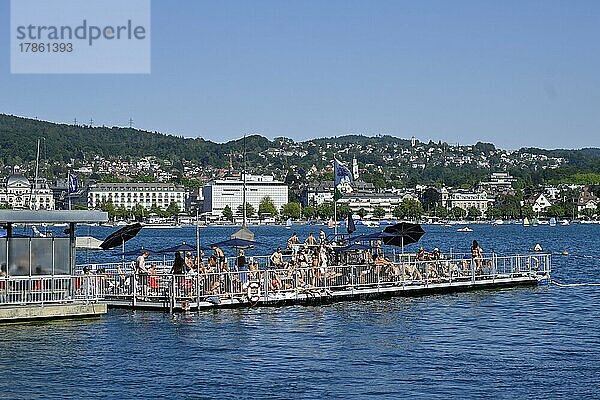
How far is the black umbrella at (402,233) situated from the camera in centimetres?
4025

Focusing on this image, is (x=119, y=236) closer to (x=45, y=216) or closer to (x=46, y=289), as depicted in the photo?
(x=45, y=216)

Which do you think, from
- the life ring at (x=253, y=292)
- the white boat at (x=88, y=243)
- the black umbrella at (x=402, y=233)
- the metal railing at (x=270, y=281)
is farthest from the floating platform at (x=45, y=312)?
the white boat at (x=88, y=243)

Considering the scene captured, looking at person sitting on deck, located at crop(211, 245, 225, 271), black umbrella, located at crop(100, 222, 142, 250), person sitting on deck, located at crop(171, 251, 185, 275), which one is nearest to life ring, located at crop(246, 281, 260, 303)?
person sitting on deck, located at crop(211, 245, 225, 271)

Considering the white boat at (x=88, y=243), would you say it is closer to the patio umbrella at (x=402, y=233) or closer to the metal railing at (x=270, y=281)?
the metal railing at (x=270, y=281)

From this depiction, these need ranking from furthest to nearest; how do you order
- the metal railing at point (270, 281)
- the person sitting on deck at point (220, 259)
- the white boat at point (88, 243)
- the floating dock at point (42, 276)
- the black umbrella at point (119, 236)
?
the white boat at point (88, 243) < the black umbrella at point (119, 236) < the person sitting on deck at point (220, 259) < the metal railing at point (270, 281) < the floating dock at point (42, 276)

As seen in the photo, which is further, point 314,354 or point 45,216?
point 45,216

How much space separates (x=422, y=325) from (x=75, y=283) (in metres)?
10.1

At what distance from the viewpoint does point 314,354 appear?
26.2 metres

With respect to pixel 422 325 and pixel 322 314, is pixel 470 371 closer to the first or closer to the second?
pixel 422 325

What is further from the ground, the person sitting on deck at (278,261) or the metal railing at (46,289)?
the person sitting on deck at (278,261)

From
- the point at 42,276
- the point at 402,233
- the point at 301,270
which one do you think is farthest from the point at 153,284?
the point at 402,233

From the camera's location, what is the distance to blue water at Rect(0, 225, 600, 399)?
2175cm

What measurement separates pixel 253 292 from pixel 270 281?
1102mm

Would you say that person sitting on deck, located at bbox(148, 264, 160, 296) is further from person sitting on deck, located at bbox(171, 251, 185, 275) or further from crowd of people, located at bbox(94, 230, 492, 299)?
person sitting on deck, located at bbox(171, 251, 185, 275)
